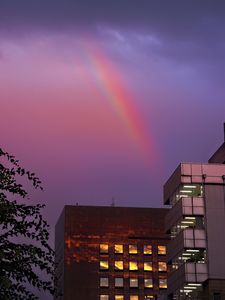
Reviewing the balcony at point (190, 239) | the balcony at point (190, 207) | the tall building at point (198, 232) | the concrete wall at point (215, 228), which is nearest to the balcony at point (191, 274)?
the tall building at point (198, 232)

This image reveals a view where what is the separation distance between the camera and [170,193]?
106125mm

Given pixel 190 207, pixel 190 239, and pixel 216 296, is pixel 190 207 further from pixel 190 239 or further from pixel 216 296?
pixel 216 296

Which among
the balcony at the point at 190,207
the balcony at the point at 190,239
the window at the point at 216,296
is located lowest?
the window at the point at 216,296

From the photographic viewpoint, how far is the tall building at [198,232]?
93.8 meters

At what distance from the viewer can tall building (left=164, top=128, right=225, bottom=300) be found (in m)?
93.8

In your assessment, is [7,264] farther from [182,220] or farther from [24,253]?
[182,220]

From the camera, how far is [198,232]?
97.2 meters

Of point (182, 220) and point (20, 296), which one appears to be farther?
point (182, 220)

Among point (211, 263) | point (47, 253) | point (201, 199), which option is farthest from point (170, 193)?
point (47, 253)

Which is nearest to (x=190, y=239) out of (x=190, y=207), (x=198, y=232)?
(x=198, y=232)

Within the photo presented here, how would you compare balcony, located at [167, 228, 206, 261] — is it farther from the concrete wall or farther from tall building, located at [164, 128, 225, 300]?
the concrete wall

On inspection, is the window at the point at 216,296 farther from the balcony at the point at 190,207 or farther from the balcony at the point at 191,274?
the balcony at the point at 190,207

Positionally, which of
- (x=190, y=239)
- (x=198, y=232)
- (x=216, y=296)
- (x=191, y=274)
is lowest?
(x=216, y=296)

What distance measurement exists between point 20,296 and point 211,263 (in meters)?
82.8
